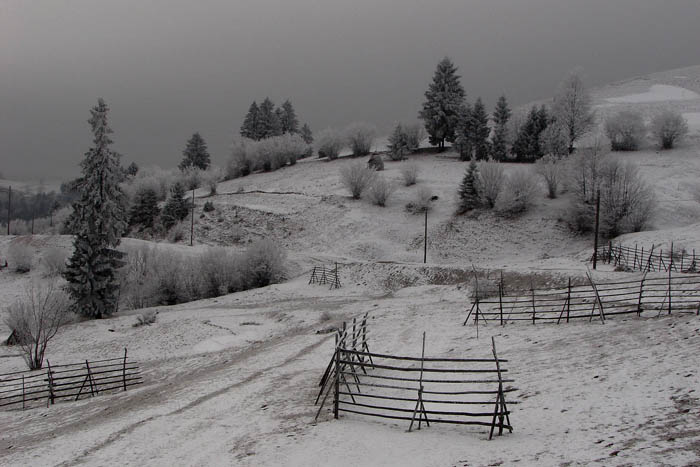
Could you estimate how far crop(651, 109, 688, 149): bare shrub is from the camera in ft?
252

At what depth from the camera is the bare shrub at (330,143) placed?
10106cm

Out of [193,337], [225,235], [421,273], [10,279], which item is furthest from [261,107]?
[193,337]

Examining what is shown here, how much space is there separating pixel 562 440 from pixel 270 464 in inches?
231

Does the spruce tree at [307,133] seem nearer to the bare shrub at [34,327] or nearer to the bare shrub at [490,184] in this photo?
the bare shrub at [490,184]

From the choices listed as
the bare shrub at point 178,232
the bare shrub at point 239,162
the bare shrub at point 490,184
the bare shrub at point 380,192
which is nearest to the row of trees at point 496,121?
the bare shrub at point 490,184

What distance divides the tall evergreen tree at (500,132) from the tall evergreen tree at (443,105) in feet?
23.1

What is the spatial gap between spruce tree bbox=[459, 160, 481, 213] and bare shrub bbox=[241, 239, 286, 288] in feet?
87.4

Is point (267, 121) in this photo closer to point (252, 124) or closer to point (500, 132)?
point (252, 124)

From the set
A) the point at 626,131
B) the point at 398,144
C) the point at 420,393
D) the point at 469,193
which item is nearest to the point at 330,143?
A: the point at 398,144

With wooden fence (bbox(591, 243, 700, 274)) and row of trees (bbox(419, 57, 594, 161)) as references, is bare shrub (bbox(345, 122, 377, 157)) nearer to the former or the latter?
row of trees (bbox(419, 57, 594, 161))

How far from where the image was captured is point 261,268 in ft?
168

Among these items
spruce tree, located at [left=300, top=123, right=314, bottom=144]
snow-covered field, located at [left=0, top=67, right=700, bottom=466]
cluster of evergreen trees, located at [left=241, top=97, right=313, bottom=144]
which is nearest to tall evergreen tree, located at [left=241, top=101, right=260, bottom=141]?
cluster of evergreen trees, located at [left=241, top=97, right=313, bottom=144]

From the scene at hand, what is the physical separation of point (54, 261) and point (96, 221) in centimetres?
2341

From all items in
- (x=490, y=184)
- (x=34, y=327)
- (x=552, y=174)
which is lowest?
(x=34, y=327)
